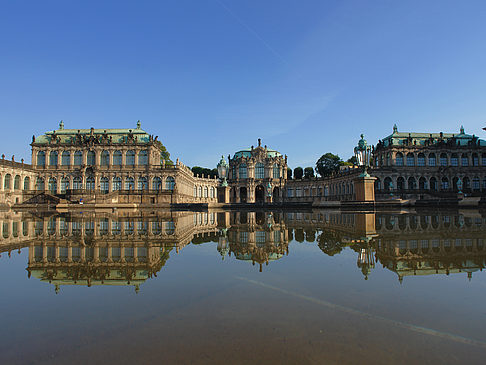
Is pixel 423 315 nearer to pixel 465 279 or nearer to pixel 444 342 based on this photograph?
pixel 444 342

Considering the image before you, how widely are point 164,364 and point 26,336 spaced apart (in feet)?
5.70

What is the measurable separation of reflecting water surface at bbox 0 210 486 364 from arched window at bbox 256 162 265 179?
8816cm

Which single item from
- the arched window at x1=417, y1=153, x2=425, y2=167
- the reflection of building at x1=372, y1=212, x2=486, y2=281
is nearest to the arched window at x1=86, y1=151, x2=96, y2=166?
the reflection of building at x1=372, y1=212, x2=486, y2=281

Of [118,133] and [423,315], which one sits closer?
[423,315]

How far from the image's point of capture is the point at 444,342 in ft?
10.5

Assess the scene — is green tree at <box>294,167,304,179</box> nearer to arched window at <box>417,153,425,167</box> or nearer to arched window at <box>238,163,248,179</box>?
arched window at <box>238,163,248,179</box>

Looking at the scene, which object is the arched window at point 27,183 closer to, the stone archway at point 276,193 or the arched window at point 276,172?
the stone archway at point 276,193

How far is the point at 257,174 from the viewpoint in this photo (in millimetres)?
96375

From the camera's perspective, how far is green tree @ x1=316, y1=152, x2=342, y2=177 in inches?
4284

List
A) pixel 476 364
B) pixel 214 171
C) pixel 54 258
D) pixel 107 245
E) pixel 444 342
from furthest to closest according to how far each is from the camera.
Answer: pixel 214 171 → pixel 107 245 → pixel 54 258 → pixel 444 342 → pixel 476 364

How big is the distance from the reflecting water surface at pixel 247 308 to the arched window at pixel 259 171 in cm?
8816

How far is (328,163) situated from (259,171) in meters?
28.3

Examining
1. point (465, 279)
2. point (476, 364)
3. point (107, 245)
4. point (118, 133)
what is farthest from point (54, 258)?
point (118, 133)

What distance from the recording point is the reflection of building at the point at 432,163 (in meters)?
71.8
